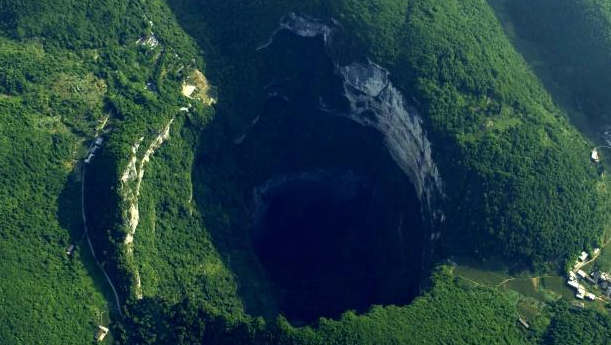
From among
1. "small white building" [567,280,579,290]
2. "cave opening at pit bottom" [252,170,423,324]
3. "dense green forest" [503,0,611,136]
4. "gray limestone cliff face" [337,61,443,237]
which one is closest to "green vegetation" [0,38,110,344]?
"cave opening at pit bottom" [252,170,423,324]

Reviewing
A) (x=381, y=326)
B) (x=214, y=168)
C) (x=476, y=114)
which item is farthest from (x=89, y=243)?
(x=476, y=114)

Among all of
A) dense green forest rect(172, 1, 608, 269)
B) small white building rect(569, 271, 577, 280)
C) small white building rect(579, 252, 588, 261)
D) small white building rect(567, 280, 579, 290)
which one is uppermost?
dense green forest rect(172, 1, 608, 269)

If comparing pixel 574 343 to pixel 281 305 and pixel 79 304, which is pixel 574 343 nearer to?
pixel 281 305

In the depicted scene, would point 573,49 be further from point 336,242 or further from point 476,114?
point 336,242

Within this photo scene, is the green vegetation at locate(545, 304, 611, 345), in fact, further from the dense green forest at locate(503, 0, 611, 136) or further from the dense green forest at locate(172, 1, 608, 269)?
the dense green forest at locate(503, 0, 611, 136)

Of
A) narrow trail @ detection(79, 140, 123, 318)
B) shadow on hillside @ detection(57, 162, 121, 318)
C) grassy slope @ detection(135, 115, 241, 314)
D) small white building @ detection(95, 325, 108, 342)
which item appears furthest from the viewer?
grassy slope @ detection(135, 115, 241, 314)

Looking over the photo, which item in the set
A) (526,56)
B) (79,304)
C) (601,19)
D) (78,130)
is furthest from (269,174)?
(601,19)

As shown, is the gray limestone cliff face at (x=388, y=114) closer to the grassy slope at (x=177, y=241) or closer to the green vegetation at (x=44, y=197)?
the grassy slope at (x=177, y=241)
